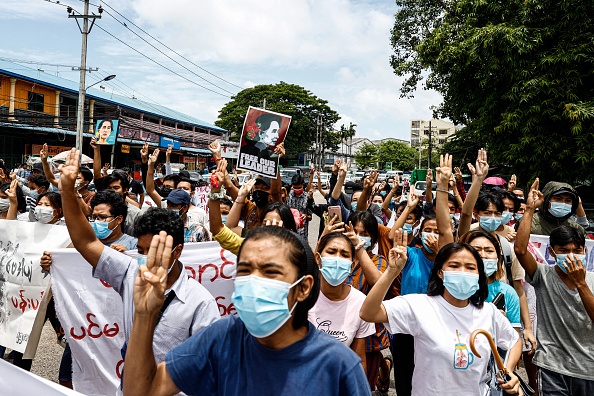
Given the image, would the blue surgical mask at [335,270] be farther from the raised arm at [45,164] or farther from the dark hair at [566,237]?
the raised arm at [45,164]

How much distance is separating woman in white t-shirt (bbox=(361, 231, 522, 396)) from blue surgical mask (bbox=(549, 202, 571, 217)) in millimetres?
2419

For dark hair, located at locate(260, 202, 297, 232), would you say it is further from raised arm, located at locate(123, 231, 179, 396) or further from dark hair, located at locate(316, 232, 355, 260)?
raised arm, located at locate(123, 231, 179, 396)

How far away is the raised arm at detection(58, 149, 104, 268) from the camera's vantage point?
2326 millimetres

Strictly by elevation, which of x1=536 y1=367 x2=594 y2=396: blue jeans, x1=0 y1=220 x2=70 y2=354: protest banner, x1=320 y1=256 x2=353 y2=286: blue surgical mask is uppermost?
x1=320 y1=256 x2=353 y2=286: blue surgical mask

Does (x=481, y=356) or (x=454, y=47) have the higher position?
(x=454, y=47)

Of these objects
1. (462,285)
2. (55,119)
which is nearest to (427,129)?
(55,119)

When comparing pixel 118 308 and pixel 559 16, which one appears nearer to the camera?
pixel 118 308

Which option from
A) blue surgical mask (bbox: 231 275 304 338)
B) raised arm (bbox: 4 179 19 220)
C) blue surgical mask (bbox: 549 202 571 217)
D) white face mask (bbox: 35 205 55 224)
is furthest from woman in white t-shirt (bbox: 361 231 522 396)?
raised arm (bbox: 4 179 19 220)

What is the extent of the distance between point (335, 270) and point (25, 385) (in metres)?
1.65

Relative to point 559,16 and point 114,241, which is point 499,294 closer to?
point 114,241

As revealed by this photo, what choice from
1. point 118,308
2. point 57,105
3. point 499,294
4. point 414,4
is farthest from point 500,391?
point 57,105

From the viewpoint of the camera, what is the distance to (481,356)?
2.38 meters

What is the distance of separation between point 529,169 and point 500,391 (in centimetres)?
1034

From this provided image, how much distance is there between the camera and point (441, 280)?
269 centimetres
